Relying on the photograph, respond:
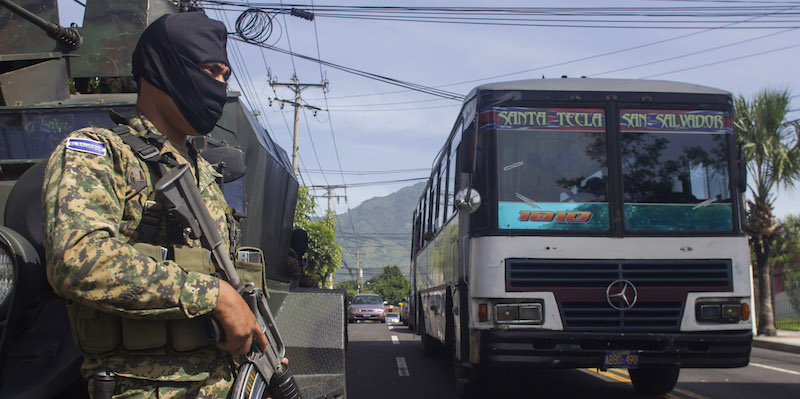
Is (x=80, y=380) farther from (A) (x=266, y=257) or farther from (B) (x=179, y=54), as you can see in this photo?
(A) (x=266, y=257)

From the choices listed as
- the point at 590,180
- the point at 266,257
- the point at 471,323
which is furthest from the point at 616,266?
the point at 266,257

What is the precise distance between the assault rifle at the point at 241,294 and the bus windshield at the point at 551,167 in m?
4.45

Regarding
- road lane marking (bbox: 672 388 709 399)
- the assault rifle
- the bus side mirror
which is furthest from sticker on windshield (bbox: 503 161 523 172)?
the assault rifle

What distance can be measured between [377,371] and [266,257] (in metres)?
6.45

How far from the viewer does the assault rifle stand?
213cm

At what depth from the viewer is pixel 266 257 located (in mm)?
4434

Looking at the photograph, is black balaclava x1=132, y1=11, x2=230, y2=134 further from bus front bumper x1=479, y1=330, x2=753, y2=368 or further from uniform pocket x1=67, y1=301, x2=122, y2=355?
bus front bumper x1=479, y1=330, x2=753, y2=368

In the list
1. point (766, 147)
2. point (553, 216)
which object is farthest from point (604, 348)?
point (766, 147)

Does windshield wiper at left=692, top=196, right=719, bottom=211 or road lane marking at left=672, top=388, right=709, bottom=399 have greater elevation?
windshield wiper at left=692, top=196, right=719, bottom=211

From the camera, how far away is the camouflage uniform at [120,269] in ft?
6.25

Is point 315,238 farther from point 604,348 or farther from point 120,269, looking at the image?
point 120,269

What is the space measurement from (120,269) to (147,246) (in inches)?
6.4

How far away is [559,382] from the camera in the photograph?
9195 mm

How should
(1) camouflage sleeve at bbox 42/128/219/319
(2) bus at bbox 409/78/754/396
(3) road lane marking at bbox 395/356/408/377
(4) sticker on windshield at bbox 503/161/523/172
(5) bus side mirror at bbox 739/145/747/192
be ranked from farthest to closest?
(3) road lane marking at bbox 395/356/408/377 → (5) bus side mirror at bbox 739/145/747/192 → (4) sticker on windshield at bbox 503/161/523/172 → (2) bus at bbox 409/78/754/396 → (1) camouflage sleeve at bbox 42/128/219/319
